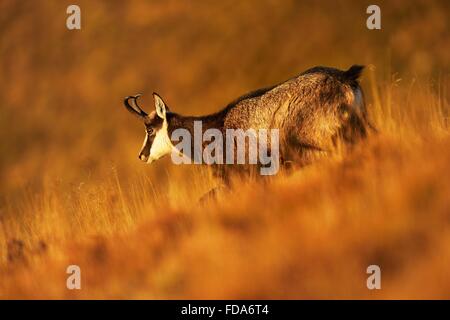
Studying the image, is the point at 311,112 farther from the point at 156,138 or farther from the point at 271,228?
the point at 271,228

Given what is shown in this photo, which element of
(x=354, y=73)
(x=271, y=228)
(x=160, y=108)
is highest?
(x=160, y=108)

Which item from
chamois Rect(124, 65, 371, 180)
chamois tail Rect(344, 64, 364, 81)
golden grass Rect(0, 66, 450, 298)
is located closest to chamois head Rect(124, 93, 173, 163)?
chamois Rect(124, 65, 371, 180)

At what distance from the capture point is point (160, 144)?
50.4 feet

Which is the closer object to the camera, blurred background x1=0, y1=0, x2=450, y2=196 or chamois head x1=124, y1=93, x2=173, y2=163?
chamois head x1=124, y1=93, x2=173, y2=163

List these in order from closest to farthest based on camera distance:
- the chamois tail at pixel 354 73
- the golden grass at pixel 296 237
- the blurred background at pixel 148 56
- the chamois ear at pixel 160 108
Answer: the golden grass at pixel 296 237 < the chamois tail at pixel 354 73 < the chamois ear at pixel 160 108 < the blurred background at pixel 148 56

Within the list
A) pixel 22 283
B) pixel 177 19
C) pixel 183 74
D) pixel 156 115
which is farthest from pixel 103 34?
pixel 22 283

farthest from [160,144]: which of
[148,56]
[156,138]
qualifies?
[148,56]

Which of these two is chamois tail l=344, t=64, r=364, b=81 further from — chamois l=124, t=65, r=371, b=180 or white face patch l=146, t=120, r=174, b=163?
white face patch l=146, t=120, r=174, b=163

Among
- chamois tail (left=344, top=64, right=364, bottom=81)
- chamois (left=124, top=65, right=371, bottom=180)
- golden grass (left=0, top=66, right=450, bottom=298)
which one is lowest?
golden grass (left=0, top=66, right=450, bottom=298)

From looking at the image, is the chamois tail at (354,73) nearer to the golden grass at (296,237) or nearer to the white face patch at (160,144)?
the golden grass at (296,237)

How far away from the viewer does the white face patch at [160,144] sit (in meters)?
15.3

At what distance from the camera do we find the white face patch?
15.3 metres

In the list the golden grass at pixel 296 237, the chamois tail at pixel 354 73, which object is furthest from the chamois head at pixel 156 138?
the chamois tail at pixel 354 73

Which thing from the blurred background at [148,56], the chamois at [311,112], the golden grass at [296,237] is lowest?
the golden grass at [296,237]
